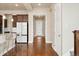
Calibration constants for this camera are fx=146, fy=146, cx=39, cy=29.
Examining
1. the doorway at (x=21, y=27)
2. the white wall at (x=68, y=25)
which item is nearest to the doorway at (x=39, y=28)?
the doorway at (x=21, y=27)

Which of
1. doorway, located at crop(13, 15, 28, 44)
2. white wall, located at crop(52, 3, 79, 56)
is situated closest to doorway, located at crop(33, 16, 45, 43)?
doorway, located at crop(13, 15, 28, 44)

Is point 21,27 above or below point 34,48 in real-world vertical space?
above

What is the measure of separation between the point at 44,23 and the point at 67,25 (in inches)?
52.9

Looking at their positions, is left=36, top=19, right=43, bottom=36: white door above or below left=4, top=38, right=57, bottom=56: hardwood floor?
above

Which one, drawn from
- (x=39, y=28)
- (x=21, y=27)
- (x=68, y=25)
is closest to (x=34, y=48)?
(x=39, y=28)

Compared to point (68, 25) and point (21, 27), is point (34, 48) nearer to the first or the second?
point (21, 27)

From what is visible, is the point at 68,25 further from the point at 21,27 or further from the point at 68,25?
the point at 21,27

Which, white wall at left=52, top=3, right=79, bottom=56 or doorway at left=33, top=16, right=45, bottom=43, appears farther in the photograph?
doorway at left=33, top=16, right=45, bottom=43

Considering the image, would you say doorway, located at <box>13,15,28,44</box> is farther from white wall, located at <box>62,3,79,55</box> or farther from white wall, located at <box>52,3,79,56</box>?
white wall, located at <box>62,3,79,55</box>

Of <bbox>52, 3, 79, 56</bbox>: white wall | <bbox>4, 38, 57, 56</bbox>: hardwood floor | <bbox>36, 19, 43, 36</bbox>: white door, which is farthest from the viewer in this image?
<bbox>36, 19, 43, 36</bbox>: white door

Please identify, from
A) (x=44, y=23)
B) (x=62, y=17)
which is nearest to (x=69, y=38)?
(x=62, y=17)

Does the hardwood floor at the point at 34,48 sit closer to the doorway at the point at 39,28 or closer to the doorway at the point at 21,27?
the doorway at the point at 39,28

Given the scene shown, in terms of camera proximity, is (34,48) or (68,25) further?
(34,48)

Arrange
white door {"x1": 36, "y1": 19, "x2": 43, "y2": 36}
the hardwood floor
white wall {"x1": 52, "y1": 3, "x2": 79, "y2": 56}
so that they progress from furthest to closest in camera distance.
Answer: white door {"x1": 36, "y1": 19, "x2": 43, "y2": 36} < the hardwood floor < white wall {"x1": 52, "y1": 3, "x2": 79, "y2": 56}
